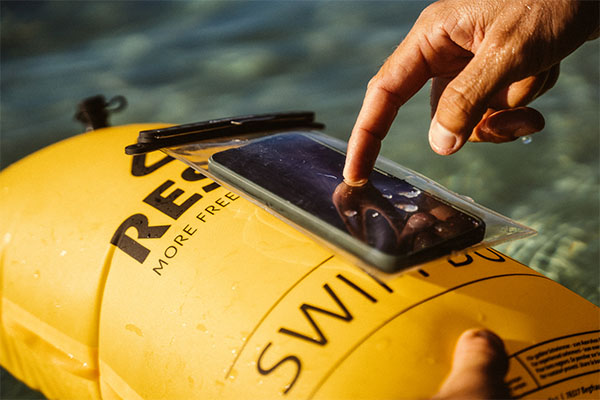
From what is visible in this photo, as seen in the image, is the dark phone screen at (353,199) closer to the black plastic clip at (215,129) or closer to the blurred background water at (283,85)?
the black plastic clip at (215,129)

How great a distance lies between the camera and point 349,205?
1.10 meters

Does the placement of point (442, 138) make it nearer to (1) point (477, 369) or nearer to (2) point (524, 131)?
(2) point (524, 131)

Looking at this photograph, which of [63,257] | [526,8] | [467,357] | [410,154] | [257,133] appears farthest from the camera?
[410,154]

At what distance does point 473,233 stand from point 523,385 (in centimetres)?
29

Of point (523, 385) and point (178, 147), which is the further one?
point (178, 147)

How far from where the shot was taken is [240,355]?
1.01 m

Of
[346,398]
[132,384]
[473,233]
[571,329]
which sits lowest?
[132,384]

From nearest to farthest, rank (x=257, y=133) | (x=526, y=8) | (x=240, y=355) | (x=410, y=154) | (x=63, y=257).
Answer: (x=240, y=355)
(x=526, y=8)
(x=63, y=257)
(x=257, y=133)
(x=410, y=154)

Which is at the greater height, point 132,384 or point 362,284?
point 362,284

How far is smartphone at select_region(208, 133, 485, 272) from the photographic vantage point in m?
0.97

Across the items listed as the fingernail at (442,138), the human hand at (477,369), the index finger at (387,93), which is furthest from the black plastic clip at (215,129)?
the human hand at (477,369)

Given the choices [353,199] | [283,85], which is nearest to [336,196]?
[353,199]

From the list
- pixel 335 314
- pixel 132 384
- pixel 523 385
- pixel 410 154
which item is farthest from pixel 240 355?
pixel 410 154

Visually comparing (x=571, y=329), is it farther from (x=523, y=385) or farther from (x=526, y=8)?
(x=526, y=8)
